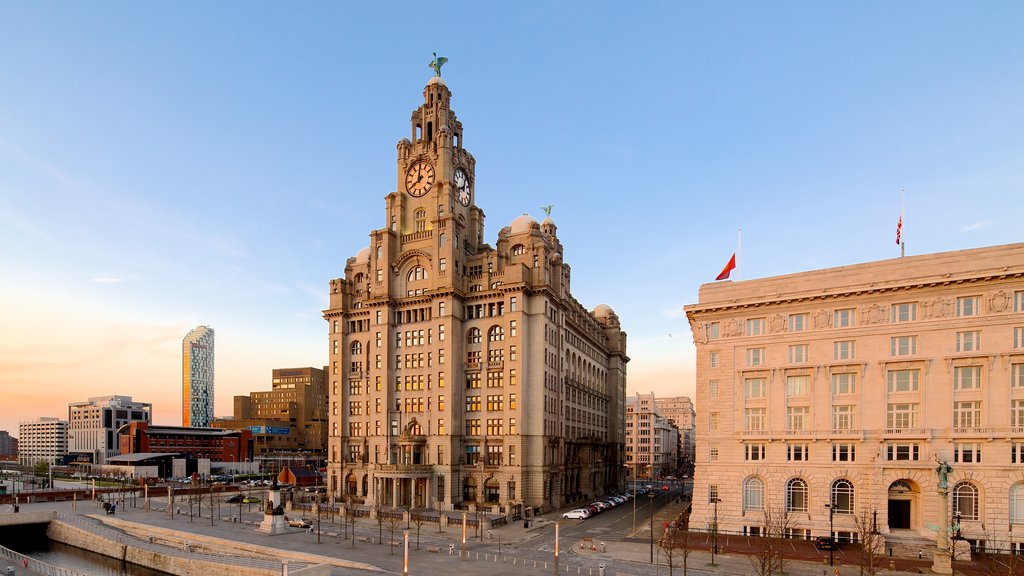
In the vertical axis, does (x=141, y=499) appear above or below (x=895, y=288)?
below

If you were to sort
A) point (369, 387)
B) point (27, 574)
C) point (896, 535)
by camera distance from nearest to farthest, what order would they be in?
point (27, 574) → point (896, 535) → point (369, 387)

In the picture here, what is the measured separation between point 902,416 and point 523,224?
2405 inches

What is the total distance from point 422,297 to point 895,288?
66249 millimetres

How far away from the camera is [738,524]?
6800cm

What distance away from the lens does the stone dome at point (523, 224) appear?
104 m

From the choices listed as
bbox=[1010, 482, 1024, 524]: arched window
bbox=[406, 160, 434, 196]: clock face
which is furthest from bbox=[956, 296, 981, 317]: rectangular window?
bbox=[406, 160, 434, 196]: clock face

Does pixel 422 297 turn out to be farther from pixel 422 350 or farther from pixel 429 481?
pixel 429 481

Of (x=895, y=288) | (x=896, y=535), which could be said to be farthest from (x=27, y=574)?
(x=895, y=288)

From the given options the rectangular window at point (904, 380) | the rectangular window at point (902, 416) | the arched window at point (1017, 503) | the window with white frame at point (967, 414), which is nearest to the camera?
the arched window at point (1017, 503)

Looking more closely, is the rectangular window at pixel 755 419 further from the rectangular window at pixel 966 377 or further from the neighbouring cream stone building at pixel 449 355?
the neighbouring cream stone building at pixel 449 355

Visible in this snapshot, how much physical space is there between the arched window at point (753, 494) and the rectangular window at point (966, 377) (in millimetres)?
21223

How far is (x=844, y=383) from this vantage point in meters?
65.7

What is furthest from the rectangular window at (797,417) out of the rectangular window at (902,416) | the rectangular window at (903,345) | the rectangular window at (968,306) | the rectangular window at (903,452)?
the rectangular window at (968,306)

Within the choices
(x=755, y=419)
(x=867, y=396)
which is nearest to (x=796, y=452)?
(x=755, y=419)
